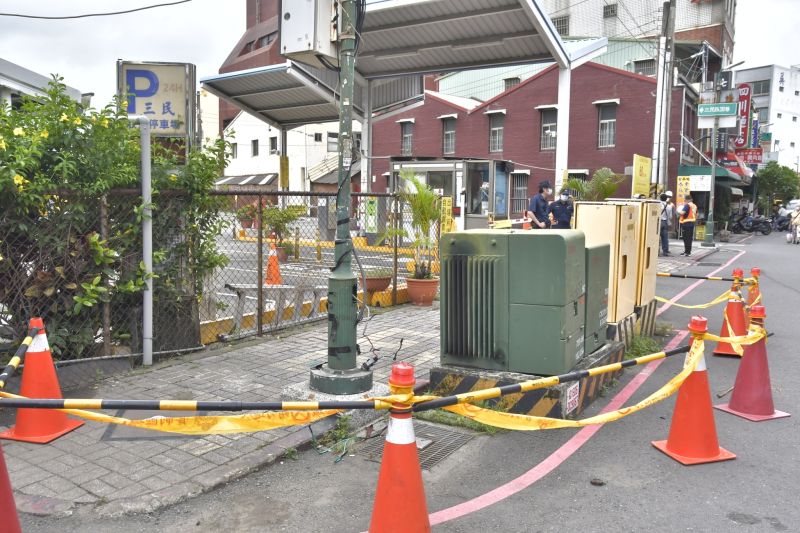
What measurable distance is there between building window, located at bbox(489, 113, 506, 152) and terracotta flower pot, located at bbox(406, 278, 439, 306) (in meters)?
24.9

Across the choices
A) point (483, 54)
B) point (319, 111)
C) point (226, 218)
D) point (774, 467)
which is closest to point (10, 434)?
point (226, 218)

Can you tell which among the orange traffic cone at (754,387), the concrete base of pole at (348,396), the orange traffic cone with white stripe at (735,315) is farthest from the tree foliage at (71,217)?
the orange traffic cone with white stripe at (735,315)

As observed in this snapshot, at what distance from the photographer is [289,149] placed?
45.3 m

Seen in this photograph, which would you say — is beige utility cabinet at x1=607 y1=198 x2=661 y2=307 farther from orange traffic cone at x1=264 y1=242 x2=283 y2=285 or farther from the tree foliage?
the tree foliage

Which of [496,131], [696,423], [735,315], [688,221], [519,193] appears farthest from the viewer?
[496,131]

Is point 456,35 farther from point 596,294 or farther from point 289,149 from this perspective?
point 289,149

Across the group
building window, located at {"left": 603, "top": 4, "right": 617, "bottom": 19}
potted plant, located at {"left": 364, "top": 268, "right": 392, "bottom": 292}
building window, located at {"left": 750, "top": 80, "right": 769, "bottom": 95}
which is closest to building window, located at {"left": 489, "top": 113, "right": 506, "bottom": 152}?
building window, located at {"left": 603, "top": 4, "right": 617, "bottom": 19}

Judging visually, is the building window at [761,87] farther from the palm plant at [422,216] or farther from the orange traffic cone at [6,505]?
the orange traffic cone at [6,505]

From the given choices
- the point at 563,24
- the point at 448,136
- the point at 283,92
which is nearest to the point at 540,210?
the point at 283,92

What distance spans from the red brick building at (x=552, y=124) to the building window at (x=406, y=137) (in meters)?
0.06

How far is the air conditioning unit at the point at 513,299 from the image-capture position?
5.35 metres

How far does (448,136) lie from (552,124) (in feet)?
21.1

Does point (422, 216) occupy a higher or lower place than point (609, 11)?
lower

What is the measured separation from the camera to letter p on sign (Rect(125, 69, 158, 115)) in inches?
314
